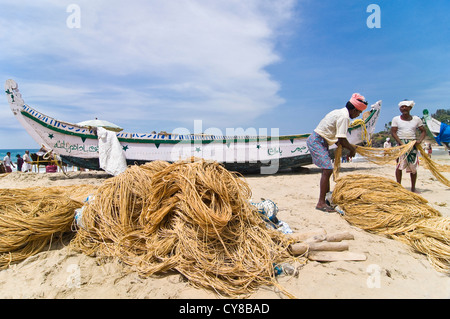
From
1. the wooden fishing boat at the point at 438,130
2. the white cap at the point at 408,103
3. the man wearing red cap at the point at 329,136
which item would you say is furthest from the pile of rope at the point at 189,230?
the wooden fishing boat at the point at 438,130

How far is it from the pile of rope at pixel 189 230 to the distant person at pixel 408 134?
12.6 feet

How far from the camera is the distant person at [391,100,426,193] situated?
16.1 feet

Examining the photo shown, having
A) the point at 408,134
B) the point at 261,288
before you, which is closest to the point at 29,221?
the point at 261,288

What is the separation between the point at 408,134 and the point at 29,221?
619 cm

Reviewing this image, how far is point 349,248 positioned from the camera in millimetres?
2650

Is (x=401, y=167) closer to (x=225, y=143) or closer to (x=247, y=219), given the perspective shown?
(x=247, y=219)

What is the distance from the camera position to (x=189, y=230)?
7.43ft

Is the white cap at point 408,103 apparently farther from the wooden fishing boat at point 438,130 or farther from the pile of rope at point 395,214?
the pile of rope at point 395,214

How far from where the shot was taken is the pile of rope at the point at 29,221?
2.33 meters

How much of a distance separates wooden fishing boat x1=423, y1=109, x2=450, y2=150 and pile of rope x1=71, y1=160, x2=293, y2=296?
18.2 feet

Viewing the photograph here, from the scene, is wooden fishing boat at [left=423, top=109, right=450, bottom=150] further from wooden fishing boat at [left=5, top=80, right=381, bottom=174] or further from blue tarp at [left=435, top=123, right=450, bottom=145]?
wooden fishing boat at [left=5, top=80, right=381, bottom=174]

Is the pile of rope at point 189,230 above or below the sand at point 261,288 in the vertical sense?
above
